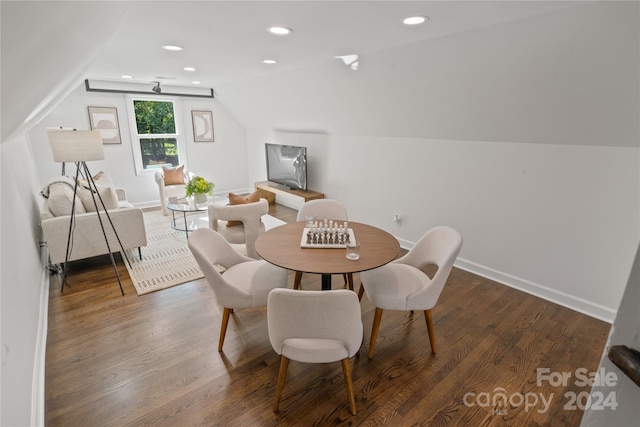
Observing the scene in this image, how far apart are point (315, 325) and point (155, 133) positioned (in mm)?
5738

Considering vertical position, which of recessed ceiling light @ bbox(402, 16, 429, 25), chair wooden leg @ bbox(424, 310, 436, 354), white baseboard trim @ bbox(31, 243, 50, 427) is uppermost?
recessed ceiling light @ bbox(402, 16, 429, 25)

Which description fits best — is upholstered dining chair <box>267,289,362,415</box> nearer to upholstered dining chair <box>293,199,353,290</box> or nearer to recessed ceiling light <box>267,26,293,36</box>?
upholstered dining chair <box>293,199,353,290</box>

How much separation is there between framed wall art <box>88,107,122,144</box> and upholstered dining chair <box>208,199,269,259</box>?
3.42 m

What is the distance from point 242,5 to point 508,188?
2719 mm

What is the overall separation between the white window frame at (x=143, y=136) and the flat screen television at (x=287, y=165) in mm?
1781

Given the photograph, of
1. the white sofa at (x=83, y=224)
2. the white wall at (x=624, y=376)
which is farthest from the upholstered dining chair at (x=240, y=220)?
the white wall at (x=624, y=376)

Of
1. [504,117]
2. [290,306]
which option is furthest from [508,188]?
[290,306]

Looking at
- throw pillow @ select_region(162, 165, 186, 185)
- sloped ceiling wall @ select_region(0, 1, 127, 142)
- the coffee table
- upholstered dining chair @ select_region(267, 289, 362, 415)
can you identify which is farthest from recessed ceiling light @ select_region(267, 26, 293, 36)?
throw pillow @ select_region(162, 165, 186, 185)

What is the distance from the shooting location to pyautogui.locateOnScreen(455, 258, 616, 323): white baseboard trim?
2.57 m

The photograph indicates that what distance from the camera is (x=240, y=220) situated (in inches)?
129

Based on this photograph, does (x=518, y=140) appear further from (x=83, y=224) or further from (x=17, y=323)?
(x=83, y=224)

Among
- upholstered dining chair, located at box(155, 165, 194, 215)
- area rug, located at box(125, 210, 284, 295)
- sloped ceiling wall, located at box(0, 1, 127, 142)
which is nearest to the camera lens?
sloped ceiling wall, located at box(0, 1, 127, 142)

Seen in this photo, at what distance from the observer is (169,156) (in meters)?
6.17

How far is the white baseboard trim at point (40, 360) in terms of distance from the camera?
1.62 metres
